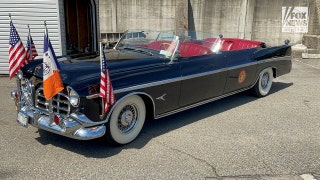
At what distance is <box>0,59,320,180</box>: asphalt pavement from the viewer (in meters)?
3.36

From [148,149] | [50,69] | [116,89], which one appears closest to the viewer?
[50,69]

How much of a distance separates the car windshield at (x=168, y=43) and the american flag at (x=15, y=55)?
146cm

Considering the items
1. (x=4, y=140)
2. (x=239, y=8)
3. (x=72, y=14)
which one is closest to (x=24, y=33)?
(x=72, y=14)

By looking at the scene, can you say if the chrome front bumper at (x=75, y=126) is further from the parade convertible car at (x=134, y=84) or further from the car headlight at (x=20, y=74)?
the car headlight at (x=20, y=74)

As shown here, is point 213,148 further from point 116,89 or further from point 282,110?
point 282,110

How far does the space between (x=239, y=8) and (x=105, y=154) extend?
37.3ft

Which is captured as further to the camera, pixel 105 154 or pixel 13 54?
pixel 13 54

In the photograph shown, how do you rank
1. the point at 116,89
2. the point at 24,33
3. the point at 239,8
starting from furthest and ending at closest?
the point at 239,8 < the point at 24,33 < the point at 116,89

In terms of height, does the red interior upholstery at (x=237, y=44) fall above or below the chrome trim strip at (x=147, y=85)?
above

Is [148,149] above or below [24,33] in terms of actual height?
below

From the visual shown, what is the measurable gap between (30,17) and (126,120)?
554cm

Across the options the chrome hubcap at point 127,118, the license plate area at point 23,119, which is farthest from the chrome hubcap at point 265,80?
the license plate area at point 23,119

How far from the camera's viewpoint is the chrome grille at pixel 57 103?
3524mm

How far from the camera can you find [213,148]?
399 centimetres
